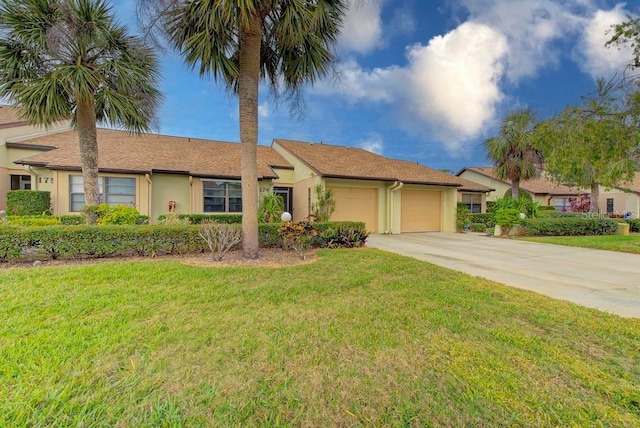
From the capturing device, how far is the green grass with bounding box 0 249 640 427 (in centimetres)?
199

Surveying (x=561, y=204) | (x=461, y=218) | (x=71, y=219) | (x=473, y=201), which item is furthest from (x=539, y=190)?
(x=71, y=219)

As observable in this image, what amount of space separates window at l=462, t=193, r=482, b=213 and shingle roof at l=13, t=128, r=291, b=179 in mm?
12815

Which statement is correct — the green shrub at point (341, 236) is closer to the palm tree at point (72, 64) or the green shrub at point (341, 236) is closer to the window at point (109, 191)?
the palm tree at point (72, 64)

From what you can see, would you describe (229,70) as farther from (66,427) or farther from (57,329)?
(66,427)

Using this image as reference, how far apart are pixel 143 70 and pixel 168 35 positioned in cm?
196

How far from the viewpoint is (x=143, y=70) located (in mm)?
8633

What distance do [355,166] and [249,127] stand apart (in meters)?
8.61

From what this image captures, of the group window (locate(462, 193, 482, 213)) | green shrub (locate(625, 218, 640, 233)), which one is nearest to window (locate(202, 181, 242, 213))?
window (locate(462, 193, 482, 213))

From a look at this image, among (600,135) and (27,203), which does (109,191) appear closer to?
(27,203)

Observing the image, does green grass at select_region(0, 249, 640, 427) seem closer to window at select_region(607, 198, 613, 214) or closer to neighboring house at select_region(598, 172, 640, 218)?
neighboring house at select_region(598, 172, 640, 218)

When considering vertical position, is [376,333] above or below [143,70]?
below

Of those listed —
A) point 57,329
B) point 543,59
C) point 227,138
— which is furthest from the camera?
point 227,138

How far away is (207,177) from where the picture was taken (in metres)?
13.1

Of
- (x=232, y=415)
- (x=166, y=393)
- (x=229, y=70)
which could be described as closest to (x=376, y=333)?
(x=232, y=415)
